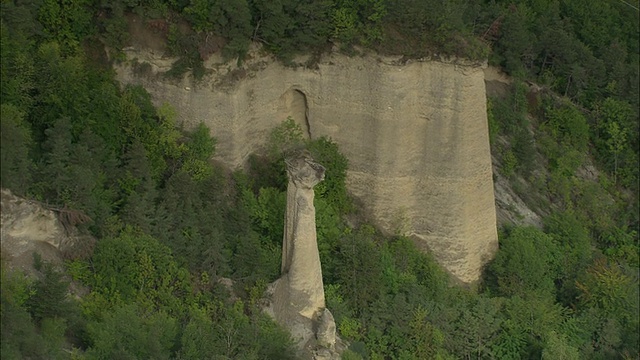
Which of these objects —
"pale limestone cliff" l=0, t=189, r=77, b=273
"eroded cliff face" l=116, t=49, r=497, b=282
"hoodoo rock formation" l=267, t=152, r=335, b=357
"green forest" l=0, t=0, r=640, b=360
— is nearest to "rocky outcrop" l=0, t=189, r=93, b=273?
"pale limestone cliff" l=0, t=189, r=77, b=273

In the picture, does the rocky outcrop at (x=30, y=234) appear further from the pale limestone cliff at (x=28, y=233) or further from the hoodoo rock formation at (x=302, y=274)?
the hoodoo rock formation at (x=302, y=274)

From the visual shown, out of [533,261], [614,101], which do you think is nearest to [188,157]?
[533,261]

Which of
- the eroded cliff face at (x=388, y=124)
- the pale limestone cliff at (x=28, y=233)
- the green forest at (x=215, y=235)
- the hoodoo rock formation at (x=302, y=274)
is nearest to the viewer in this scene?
the pale limestone cliff at (x=28, y=233)

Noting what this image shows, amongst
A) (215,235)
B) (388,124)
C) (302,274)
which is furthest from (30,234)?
(388,124)

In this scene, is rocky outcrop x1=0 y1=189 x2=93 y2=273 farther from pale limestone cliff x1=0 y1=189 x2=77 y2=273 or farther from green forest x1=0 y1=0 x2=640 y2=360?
green forest x1=0 y1=0 x2=640 y2=360

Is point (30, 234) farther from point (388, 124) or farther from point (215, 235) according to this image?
point (388, 124)

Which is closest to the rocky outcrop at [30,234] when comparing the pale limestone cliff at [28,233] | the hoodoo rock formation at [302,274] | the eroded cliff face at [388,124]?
the pale limestone cliff at [28,233]

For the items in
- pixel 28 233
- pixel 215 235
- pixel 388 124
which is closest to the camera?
pixel 28 233
